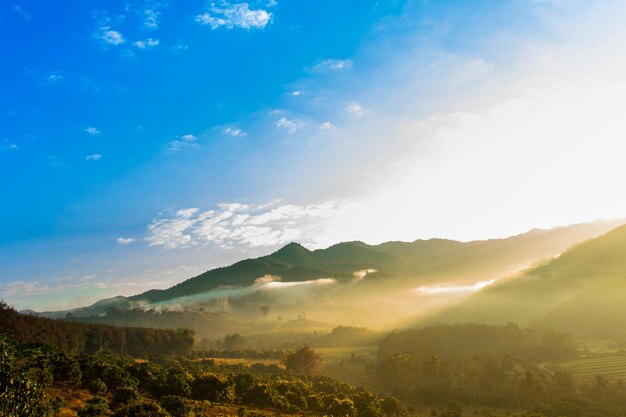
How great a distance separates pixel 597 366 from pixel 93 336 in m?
198

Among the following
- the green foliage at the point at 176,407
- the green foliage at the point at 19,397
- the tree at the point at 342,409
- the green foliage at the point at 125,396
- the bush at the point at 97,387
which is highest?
the green foliage at the point at 19,397

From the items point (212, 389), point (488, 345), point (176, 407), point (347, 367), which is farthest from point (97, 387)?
point (488, 345)

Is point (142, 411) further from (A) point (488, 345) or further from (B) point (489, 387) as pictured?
(A) point (488, 345)

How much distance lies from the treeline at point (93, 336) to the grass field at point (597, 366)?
Result: 156 metres

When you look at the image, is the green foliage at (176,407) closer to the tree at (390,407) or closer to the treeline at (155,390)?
the treeline at (155,390)

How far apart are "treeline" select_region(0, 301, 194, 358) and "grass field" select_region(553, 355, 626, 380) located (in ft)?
511

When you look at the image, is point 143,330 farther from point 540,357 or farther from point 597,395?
point 540,357

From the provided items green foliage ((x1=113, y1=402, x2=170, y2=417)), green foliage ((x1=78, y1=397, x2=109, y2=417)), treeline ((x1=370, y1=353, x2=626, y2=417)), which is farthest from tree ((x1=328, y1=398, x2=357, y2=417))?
treeline ((x1=370, y1=353, x2=626, y2=417))

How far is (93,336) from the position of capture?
146500mm

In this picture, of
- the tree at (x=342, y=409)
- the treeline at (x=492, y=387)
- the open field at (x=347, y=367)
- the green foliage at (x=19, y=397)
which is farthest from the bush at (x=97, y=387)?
the open field at (x=347, y=367)

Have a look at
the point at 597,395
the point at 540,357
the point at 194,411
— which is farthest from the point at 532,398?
the point at 194,411

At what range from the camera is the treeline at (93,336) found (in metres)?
107

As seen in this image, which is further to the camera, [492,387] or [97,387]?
[492,387]

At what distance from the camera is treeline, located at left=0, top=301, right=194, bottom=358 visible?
106875 mm
